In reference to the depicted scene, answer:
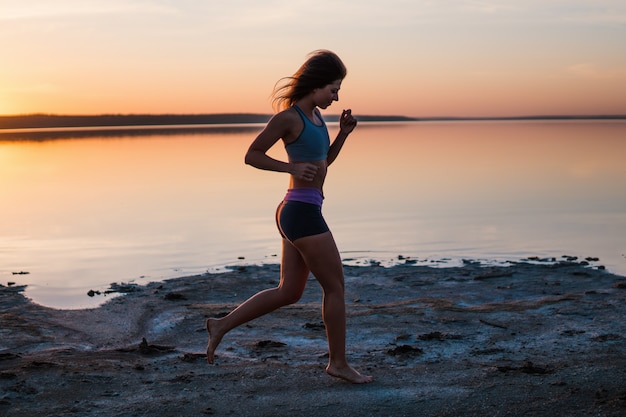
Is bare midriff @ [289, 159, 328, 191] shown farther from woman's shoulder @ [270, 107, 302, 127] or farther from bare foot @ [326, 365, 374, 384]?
bare foot @ [326, 365, 374, 384]

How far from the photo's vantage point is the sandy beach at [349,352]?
5.07 m

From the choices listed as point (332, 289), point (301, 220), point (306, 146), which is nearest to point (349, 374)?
point (332, 289)

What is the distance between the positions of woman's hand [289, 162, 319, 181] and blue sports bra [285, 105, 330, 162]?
0.14 m

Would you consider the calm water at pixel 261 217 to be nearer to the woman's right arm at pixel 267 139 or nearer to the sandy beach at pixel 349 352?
the sandy beach at pixel 349 352

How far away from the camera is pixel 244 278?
393 inches

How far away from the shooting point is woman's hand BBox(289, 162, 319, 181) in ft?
16.4

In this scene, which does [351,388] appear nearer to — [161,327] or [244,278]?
[161,327]

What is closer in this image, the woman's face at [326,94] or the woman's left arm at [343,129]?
the woman's face at [326,94]

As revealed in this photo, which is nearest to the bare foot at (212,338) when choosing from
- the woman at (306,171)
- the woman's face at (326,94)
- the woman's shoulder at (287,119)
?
the woman at (306,171)

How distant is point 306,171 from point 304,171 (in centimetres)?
1

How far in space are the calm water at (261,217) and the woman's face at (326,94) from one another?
499cm

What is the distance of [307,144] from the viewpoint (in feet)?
16.9

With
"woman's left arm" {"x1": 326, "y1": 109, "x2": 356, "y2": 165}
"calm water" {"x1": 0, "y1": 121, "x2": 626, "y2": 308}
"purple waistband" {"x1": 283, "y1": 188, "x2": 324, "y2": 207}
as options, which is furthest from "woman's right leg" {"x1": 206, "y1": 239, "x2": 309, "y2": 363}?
"calm water" {"x1": 0, "y1": 121, "x2": 626, "y2": 308}

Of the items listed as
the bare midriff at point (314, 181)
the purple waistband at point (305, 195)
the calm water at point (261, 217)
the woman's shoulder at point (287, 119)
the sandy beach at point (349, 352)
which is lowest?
the sandy beach at point (349, 352)
